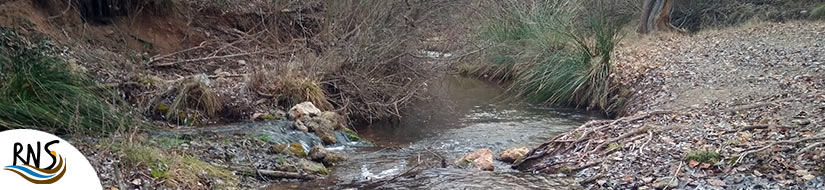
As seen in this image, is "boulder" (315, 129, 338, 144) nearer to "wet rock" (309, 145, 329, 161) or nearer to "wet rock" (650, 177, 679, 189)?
"wet rock" (309, 145, 329, 161)

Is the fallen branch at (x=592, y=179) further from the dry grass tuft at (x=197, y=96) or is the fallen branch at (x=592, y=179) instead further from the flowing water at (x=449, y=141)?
the dry grass tuft at (x=197, y=96)

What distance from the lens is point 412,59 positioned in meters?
11.9

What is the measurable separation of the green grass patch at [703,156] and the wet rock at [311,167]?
11.2 feet

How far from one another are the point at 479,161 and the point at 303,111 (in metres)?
3.14

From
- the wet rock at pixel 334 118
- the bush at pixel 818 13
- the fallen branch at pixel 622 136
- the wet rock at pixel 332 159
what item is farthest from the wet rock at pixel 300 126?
the bush at pixel 818 13

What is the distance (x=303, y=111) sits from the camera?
968 cm

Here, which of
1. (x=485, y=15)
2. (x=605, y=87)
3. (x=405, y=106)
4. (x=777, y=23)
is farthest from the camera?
(x=777, y=23)

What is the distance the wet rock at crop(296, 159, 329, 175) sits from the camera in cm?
703

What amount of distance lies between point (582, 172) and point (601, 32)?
6262mm

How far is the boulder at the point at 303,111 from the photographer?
9.55m

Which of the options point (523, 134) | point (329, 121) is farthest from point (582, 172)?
point (329, 121)

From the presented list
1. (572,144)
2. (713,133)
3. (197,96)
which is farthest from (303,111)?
(713,133)

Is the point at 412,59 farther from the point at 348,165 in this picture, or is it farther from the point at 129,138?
the point at 129,138

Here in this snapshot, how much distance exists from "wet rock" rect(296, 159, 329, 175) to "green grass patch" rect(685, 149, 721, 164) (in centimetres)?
342
